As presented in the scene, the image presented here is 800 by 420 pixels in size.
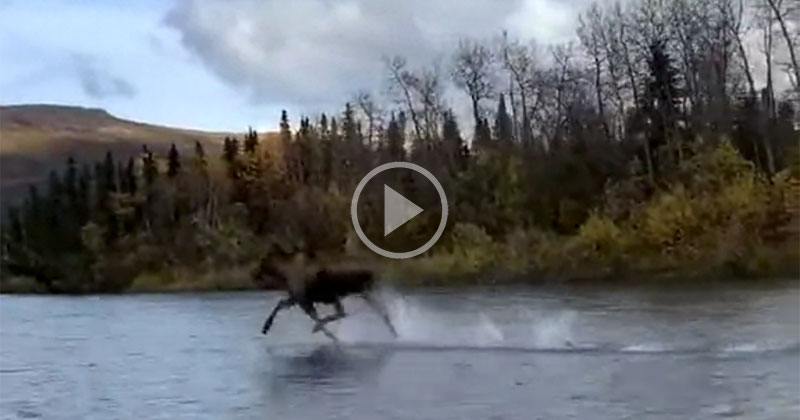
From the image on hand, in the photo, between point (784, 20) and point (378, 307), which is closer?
point (378, 307)

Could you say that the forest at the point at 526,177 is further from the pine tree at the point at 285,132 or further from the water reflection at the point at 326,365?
the water reflection at the point at 326,365

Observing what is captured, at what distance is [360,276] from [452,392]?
5.16 metres

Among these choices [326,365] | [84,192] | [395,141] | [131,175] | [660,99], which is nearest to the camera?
[326,365]

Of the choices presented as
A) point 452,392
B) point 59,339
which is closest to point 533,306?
point 59,339

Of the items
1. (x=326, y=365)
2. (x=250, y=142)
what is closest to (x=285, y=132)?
(x=250, y=142)

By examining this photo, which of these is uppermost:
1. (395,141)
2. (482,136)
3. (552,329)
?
(482,136)

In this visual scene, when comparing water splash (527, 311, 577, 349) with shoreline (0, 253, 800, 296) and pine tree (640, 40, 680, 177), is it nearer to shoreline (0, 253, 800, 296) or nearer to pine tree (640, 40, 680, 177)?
shoreline (0, 253, 800, 296)

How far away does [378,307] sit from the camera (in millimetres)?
15117

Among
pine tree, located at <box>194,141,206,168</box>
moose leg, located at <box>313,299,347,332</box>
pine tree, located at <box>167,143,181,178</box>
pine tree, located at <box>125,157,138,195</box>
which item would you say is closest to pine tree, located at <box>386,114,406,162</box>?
pine tree, located at <box>194,141,206,168</box>

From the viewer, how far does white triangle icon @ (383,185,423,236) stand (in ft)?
93.3

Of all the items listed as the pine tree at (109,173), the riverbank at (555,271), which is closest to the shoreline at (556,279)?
the riverbank at (555,271)

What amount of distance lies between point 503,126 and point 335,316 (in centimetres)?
1726

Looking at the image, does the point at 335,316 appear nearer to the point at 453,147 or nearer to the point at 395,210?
the point at 395,210
